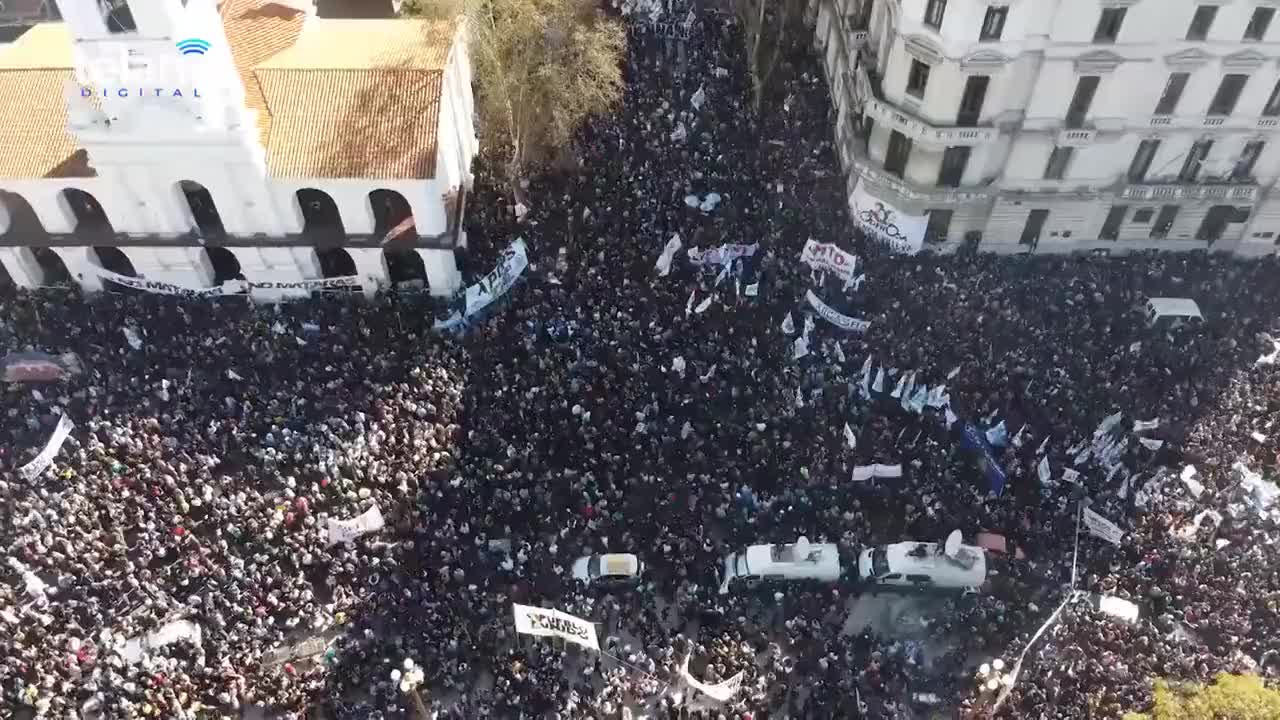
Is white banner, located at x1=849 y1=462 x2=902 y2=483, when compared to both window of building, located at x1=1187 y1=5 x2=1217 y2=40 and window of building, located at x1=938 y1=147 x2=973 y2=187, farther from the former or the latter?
window of building, located at x1=1187 y1=5 x2=1217 y2=40

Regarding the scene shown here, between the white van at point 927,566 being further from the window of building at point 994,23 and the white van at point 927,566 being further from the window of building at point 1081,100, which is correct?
the window of building at point 994,23

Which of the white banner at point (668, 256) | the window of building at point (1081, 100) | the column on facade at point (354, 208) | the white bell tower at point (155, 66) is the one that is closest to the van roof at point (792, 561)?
the white banner at point (668, 256)

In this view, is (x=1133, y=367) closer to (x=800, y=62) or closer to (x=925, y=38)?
(x=925, y=38)

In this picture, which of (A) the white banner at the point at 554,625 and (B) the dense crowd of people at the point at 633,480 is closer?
(A) the white banner at the point at 554,625

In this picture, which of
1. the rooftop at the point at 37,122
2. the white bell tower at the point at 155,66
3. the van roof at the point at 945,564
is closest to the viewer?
the van roof at the point at 945,564

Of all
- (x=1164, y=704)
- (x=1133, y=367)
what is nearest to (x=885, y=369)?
(x=1133, y=367)

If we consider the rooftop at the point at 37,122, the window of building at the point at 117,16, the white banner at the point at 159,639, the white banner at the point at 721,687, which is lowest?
the white banner at the point at 721,687

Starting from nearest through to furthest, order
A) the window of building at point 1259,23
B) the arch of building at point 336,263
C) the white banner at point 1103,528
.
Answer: the white banner at point 1103,528, the window of building at point 1259,23, the arch of building at point 336,263

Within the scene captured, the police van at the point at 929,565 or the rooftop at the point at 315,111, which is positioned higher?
the rooftop at the point at 315,111
